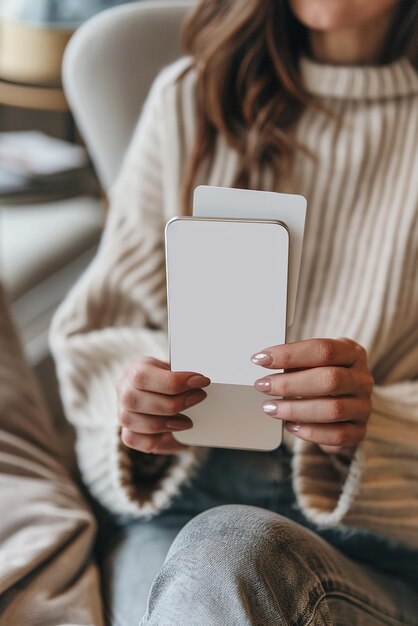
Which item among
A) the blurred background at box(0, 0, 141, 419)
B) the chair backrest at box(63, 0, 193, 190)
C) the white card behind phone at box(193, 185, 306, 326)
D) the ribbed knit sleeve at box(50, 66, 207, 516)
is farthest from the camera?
the blurred background at box(0, 0, 141, 419)

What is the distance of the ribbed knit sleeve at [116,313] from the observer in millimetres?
671

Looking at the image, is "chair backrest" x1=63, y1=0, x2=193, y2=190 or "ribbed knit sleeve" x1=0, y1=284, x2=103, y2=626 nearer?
"ribbed knit sleeve" x1=0, y1=284, x2=103, y2=626

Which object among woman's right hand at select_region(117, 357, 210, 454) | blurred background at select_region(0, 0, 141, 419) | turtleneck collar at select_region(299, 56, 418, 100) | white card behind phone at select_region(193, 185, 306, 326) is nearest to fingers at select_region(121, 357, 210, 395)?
woman's right hand at select_region(117, 357, 210, 454)

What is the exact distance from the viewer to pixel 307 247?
2.31ft

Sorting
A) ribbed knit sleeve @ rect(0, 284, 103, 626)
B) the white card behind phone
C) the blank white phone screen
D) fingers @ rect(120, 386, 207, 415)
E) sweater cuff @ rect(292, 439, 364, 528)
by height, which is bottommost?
ribbed knit sleeve @ rect(0, 284, 103, 626)

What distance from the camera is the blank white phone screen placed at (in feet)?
1.36

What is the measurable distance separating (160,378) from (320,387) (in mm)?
102

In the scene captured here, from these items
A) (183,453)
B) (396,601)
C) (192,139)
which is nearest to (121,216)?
(192,139)

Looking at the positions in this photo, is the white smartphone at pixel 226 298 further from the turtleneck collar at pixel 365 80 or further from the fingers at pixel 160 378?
the turtleneck collar at pixel 365 80

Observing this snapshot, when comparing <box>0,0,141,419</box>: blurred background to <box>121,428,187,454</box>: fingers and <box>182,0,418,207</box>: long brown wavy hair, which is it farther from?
<box>121,428,187,454</box>: fingers

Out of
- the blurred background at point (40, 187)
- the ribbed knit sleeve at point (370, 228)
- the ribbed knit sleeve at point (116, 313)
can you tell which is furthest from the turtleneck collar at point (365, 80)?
the blurred background at point (40, 187)

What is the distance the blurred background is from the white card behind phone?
2.53 feet

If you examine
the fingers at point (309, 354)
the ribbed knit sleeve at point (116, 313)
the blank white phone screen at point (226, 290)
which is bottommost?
the ribbed knit sleeve at point (116, 313)

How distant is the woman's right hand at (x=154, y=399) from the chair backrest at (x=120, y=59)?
459mm
